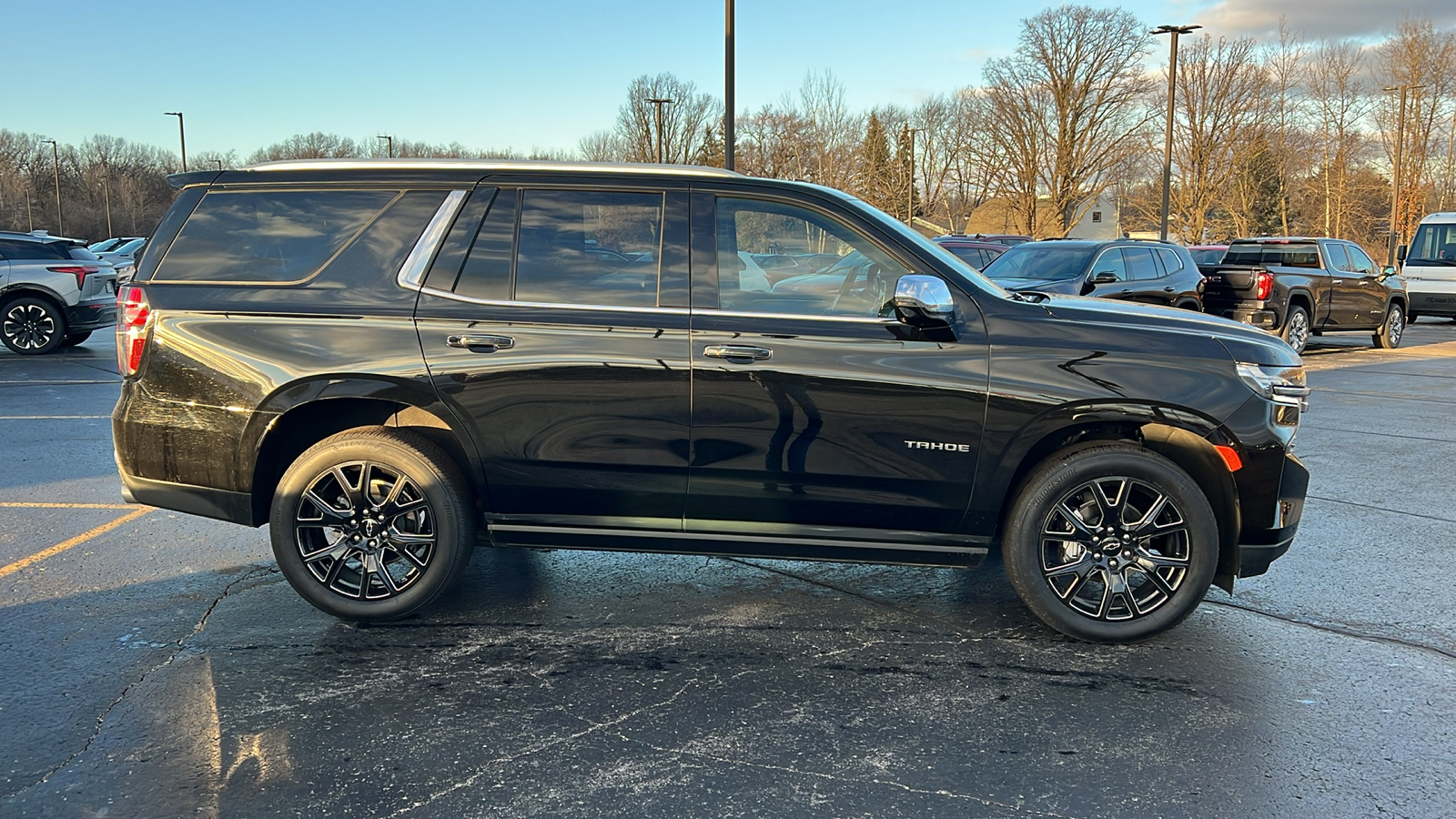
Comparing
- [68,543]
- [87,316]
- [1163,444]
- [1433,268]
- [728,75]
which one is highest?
[728,75]

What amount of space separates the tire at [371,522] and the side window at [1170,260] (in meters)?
12.0

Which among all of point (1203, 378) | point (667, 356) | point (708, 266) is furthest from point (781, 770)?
point (1203, 378)

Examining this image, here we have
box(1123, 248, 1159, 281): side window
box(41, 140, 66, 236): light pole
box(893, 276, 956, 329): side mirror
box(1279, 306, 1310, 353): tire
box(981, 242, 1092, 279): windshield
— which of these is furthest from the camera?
box(41, 140, 66, 236): light pole

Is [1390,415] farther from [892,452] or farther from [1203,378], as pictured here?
[892,452]

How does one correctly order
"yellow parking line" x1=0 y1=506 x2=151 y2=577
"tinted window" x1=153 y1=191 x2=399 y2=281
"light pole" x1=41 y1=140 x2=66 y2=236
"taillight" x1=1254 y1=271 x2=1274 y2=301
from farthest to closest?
"light pole" x1=41 y1=140 x2=66 y2=236 → "taillight" x1=1254 y1=271 x2=1274 y2=301 → "yellow parking line" x1=0 y1=506 x2=151 y2=577 → "tinted window" x1=153 y1=191 x2=399 y2=281

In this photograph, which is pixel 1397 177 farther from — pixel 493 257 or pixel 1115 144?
pixel 493 257

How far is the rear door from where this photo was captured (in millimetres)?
4090

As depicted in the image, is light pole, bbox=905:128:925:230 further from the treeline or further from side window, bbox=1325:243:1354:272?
side window, bbox=1325:243:1354:272

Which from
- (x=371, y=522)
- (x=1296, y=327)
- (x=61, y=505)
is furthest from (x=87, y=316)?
(x=1296, y=327)

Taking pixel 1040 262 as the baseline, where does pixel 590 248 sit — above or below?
below

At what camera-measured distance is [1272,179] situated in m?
60.2

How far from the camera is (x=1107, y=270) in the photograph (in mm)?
12875

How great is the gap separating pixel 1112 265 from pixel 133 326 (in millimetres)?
11445

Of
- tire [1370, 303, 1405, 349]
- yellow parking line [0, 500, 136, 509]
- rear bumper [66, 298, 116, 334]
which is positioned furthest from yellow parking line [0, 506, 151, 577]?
tire [1370, 303, 1405, 349]
